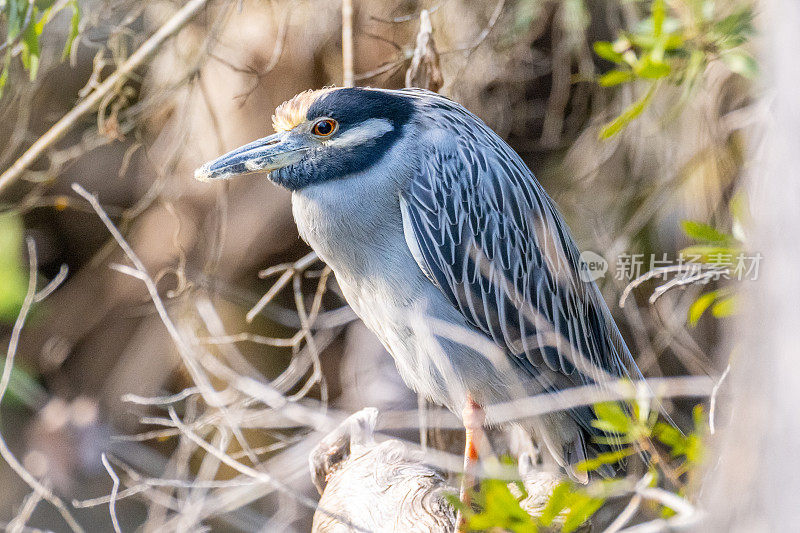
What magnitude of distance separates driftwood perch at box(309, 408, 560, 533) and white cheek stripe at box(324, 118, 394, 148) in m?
0.79

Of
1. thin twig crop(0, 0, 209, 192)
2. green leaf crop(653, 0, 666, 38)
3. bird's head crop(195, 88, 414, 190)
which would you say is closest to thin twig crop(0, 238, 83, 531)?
thin twig crop(0, 0, 209, 192)

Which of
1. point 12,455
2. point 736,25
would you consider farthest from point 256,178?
point 736,25

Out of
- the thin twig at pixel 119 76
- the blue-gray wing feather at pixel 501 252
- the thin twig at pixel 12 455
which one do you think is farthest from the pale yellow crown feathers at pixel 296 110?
the thin twig at pixel 12 455

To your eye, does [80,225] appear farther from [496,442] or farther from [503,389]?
[503,389]

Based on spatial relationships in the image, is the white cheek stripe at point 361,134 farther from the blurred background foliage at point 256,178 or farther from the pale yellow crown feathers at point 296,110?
the blurred background foliage at point 256,178

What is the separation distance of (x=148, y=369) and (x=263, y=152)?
2.24 meters

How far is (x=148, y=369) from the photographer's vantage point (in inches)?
151

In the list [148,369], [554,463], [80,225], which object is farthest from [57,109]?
[554,463]

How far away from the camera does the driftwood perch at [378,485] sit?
1.93m

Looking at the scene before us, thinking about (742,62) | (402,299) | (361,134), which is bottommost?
(402,299)

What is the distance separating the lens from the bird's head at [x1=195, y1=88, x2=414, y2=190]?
6.40 ft

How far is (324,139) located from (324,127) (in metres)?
0.03

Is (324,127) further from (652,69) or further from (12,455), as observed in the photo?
(12,455)

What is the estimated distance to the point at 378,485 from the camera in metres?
2.03
